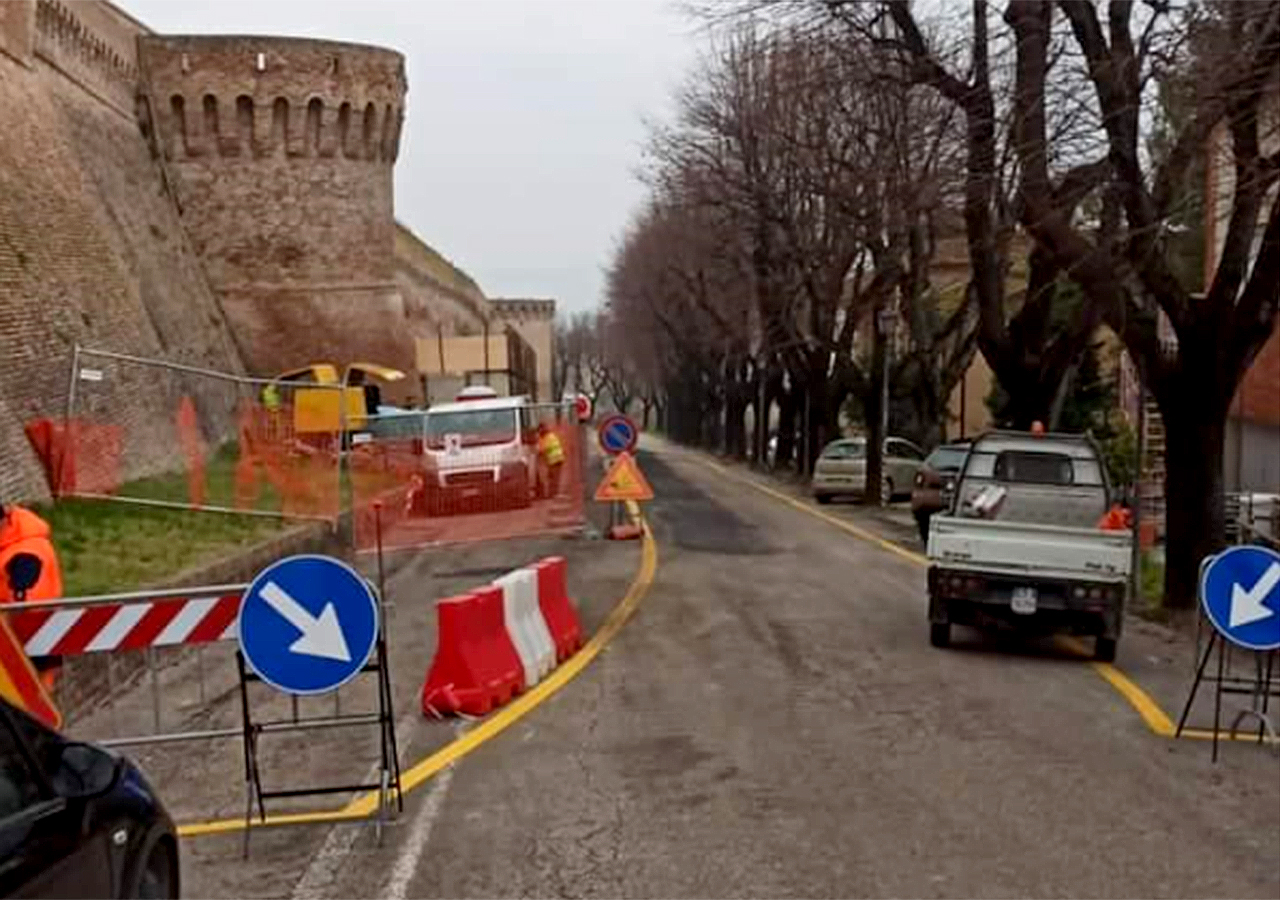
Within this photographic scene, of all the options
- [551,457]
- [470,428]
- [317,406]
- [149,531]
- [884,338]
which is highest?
[884,338]

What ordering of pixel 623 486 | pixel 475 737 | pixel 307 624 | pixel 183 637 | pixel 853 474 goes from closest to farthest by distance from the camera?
1. pixel 307 624
2. pixel 183 637
3. pixel 475 737
4. pixel 623 486
5. pixel 853 474

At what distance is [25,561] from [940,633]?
8.50m

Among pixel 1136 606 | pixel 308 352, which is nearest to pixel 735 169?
pixel 308 352

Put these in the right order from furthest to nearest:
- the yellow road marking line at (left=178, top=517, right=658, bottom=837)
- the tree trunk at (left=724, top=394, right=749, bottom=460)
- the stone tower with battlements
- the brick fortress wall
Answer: the tree trunk at (left=724, top=394, right=749, bottom=460) < the stone tower with battlements < the brick fortress wall < the yellow road marking line at (left=178, top=517, right=658, bottom=837)

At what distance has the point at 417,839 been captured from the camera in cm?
805

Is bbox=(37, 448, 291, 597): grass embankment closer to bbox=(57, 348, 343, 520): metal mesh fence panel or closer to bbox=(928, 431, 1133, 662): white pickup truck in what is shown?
bbox=(57, 348, 343, 520): metal mesh fence panel

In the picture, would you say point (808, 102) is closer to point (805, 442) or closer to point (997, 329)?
point (997, 329)

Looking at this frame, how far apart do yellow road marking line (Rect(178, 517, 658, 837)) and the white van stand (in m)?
6.94

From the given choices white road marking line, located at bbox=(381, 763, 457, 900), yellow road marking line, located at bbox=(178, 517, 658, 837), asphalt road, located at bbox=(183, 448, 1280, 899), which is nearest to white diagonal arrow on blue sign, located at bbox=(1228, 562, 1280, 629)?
asphalt road, located at bbox=(183, 448, 1280, 899)

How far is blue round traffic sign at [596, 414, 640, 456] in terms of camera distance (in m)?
27.4

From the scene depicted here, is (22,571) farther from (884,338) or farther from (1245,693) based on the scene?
(884,338)

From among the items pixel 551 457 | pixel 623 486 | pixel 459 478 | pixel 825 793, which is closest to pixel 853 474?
pixel 551 457

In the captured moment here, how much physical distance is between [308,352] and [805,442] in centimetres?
1598

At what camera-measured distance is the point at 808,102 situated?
1304 inches
